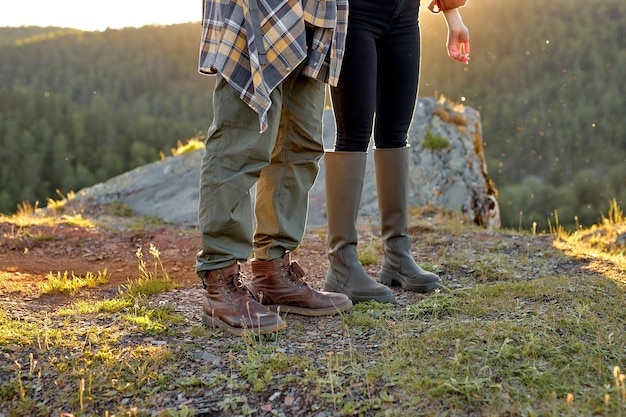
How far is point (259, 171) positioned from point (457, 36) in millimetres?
1425

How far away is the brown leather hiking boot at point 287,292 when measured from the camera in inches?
102

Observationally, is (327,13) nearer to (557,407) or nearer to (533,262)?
(557,407)

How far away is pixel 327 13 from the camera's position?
7.67 ft

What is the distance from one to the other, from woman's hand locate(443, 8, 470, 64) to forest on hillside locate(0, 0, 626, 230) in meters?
54.6

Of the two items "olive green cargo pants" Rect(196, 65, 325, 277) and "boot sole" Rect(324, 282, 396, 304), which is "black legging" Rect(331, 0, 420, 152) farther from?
"boot sole" Rect(324, 282, 396, 304)

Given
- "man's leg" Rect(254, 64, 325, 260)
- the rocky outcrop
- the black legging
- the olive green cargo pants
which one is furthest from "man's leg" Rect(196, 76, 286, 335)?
the rocky outcrop

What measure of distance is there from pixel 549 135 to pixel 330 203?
3006 inches

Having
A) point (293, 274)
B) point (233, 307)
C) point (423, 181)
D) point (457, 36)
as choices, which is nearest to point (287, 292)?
A: point (293, 274)

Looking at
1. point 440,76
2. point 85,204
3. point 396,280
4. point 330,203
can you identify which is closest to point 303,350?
point 330,203

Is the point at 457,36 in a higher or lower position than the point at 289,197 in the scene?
higher

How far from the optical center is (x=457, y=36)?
3.10m

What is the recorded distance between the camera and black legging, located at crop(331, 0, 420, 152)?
8.71ft

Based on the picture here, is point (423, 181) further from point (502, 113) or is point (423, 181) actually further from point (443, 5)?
point (502, 113)

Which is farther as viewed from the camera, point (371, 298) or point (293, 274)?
point (371, 298)
